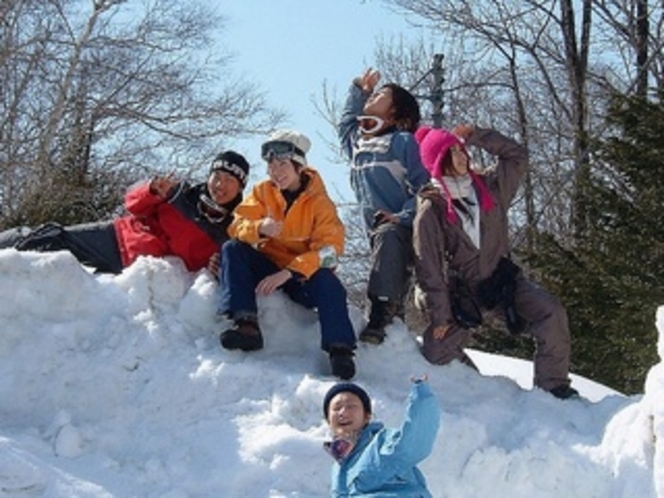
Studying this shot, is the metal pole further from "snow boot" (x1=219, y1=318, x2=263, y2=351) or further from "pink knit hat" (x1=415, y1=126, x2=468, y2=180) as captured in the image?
"snow boot" (x1=219, y1=318, x2=263, y2=351)

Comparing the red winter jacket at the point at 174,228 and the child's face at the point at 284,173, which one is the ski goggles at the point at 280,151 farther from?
the red winter jacket at the point at 174,228

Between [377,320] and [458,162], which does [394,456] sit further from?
[458,162]

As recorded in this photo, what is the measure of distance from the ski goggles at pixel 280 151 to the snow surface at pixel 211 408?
72 centimetres

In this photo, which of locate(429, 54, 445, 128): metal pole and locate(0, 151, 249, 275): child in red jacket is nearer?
locate(0, 151, 249, 275): child in red jacket

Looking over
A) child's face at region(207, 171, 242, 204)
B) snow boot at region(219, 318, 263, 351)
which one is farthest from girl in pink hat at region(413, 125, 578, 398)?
child's face at region(207, 171, 242, 204)

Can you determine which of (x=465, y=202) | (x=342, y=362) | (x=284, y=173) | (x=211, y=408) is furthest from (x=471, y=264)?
(x=211, y=408)

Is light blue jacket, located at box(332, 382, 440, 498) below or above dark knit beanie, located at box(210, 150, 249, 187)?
below

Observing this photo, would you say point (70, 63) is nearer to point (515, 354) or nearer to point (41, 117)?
point (41, 117)

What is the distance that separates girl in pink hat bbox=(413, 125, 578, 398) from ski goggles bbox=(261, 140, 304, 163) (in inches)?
27.2

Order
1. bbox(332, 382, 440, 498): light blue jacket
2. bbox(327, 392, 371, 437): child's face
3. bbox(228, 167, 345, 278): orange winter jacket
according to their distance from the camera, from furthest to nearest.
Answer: bbox(228, 167, 345, 278): orange winter jacket
bbox(327, 392, 371, 437): child's face
bbox(332, 382, 440, 498): light blue jacket

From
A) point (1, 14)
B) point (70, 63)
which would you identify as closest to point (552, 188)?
point (70, 63)

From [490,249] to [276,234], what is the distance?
1160mm

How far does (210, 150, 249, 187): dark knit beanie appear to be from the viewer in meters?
5.86

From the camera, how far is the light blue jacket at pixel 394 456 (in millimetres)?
3613
